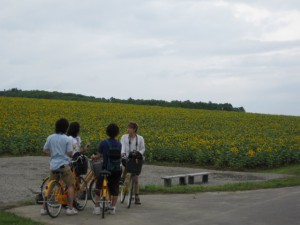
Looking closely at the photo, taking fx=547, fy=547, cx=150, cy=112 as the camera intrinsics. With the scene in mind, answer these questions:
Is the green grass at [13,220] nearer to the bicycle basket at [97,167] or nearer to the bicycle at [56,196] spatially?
the bicycle at [56,196]

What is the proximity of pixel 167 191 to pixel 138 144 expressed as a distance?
2.78 m

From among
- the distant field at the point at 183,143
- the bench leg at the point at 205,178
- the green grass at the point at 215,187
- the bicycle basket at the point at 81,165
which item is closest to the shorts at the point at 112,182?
the bicycle basket at the point at 81,165

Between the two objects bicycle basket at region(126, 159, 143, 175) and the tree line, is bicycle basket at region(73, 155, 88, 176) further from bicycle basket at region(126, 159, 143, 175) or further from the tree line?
A: the tree line

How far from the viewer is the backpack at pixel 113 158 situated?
10188mm

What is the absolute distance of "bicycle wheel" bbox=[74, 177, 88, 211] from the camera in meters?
10.7

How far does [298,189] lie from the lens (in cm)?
1426

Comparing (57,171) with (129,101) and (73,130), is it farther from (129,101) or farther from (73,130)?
(129,101)

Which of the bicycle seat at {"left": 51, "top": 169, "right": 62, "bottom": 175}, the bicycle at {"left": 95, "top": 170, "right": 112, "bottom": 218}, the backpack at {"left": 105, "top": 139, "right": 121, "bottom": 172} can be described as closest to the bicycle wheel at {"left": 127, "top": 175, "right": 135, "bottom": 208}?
the bicycle at {"left": 95, "top": 170, "right": 112, "bottom": 218}

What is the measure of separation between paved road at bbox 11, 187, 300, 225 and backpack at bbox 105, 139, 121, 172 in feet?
2.98

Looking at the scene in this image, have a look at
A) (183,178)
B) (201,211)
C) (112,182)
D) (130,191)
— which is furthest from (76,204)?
(183,178)

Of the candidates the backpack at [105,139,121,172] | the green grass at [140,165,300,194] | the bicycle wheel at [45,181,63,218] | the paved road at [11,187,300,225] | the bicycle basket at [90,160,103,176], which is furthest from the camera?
the green grass at [140,165,300,194]

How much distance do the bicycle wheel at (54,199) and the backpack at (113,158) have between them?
3.26ft

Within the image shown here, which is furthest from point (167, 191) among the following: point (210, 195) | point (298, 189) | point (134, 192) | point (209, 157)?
point (209, 157)

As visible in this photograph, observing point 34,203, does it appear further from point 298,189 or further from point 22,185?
point 298,189
